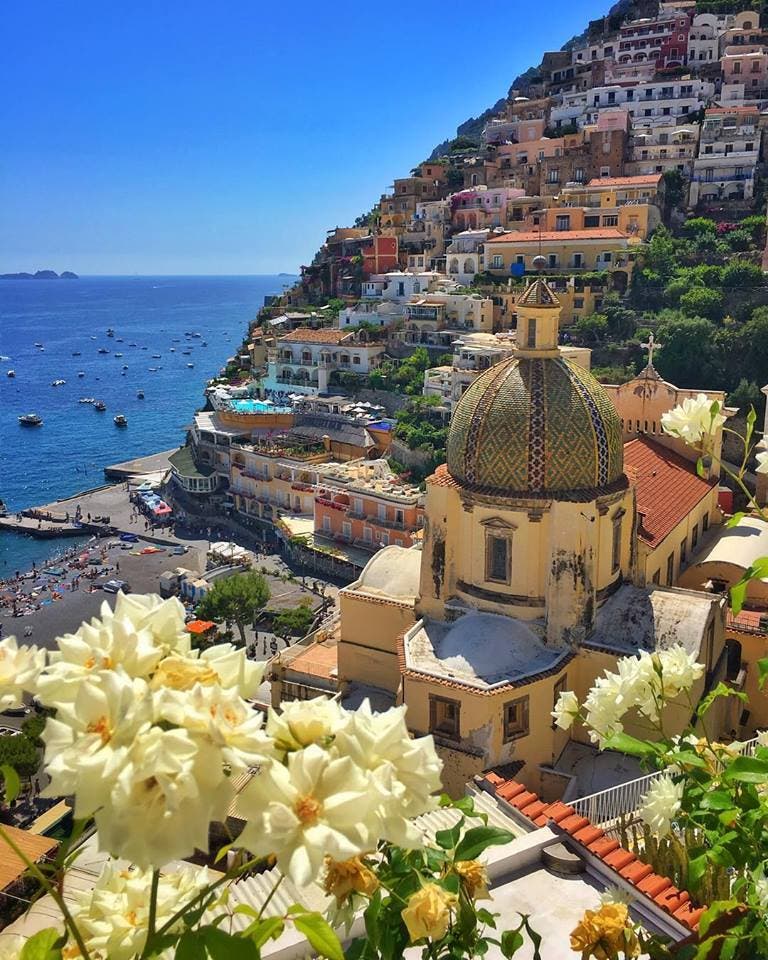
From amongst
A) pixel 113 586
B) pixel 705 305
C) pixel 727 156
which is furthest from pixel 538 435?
pixel 727 156

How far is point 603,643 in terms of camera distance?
1639 cm

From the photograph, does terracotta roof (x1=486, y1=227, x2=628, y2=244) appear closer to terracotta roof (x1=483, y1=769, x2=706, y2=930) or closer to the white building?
the white building

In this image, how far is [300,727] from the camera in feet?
8.47

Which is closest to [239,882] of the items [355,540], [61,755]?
[61,755]

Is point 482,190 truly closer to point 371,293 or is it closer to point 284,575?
point 371,293

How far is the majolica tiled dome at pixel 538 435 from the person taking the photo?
1648 cm

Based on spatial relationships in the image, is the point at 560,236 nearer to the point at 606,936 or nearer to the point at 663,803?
the point at 663,803

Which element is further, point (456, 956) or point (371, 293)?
point (371, 293)

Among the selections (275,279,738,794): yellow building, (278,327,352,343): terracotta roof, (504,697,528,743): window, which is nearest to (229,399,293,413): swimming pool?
(278,327,352,343): terracotta roof

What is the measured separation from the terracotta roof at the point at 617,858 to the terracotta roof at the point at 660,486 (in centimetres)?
959

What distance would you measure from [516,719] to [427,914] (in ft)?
43.5

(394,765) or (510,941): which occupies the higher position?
(394,765)

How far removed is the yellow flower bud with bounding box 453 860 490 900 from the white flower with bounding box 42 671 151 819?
1.64m

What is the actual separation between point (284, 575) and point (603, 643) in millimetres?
28526
